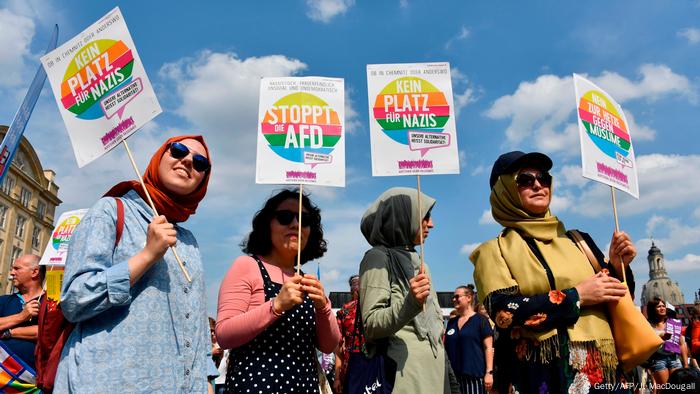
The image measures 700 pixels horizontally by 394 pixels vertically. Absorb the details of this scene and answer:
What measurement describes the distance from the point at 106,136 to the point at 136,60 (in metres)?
0.51

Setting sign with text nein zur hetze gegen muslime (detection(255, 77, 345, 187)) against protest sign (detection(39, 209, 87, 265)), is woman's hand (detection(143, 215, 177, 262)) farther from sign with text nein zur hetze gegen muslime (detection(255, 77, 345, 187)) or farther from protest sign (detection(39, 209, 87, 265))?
protest sign (detection(39, 209, 87, 265))

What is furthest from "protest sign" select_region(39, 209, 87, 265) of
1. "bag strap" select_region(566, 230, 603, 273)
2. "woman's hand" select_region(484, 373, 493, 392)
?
"woman's hand" select_region(484, 373, 493, 392)

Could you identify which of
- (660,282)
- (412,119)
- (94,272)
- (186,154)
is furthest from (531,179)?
(660,282)

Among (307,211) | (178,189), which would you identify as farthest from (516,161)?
(178,189)

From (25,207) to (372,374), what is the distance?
59.3m

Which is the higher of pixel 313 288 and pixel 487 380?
pixel 313 288

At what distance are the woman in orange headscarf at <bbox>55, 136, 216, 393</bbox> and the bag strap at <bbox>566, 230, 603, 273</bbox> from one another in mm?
2451

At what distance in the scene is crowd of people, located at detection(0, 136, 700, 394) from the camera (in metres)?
2.34

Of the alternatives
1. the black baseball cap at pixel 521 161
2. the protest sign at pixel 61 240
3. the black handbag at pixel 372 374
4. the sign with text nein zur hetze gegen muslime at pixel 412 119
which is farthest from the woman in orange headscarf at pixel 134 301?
the protest sign at pixel 61 240

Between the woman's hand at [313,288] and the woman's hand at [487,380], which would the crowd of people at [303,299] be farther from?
the woman's hand at [487,380]

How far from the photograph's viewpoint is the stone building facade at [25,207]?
47.6m

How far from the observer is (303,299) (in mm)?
3268

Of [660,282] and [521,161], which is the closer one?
[521,161]

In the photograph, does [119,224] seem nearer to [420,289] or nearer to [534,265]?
[420,289]
